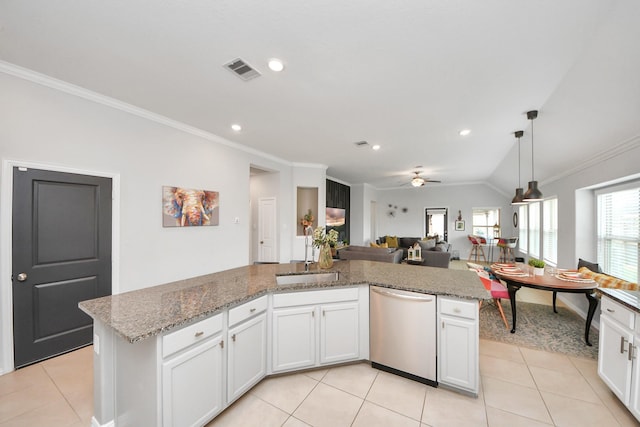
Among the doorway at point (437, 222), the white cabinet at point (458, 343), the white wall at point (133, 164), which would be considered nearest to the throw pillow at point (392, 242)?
the doorway at point (437, 222)

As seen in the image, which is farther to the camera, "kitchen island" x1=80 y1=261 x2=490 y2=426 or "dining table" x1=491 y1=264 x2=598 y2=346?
"dining table" x1=491 y1=264 x2=598 y2=346

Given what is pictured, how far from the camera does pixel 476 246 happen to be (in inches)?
350

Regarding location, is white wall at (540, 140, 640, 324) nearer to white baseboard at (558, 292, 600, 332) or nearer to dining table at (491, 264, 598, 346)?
white baseboard at (558, 292, 600, 332)

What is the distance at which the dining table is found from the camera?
2.83 meters

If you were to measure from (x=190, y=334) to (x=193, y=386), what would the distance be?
0.34 meters

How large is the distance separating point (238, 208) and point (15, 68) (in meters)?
2.89

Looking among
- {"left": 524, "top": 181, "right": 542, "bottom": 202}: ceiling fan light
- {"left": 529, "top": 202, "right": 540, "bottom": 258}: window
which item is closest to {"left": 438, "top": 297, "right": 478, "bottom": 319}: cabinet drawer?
{"left": 524, "top": 181, "right": 542, "bottom": 202}: ceiling fan light

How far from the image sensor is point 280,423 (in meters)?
1.74

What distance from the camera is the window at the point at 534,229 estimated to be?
5.94 meters

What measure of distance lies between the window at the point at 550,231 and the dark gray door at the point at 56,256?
7208 mm

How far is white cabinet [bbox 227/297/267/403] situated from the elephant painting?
227 cm

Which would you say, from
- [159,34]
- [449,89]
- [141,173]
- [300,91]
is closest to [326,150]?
[300,91]

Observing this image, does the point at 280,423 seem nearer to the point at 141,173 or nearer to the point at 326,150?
the point at 141,173

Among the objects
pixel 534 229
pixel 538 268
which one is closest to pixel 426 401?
pixel 538 268
